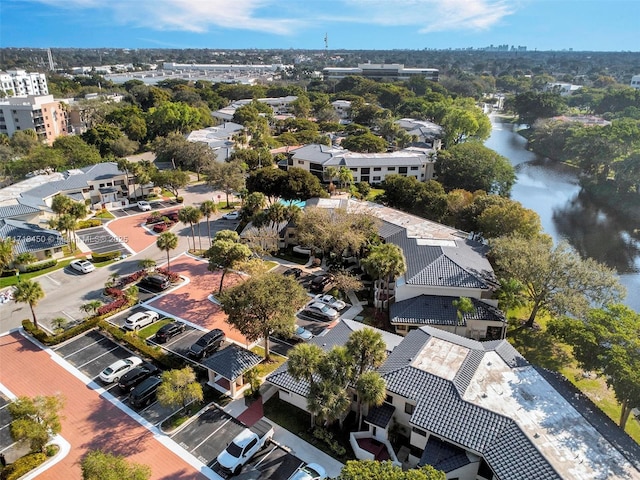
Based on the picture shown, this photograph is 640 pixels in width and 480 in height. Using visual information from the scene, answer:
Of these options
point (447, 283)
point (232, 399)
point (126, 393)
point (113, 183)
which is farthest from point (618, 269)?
point (113, 183)

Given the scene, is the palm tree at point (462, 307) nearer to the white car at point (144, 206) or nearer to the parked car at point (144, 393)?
the parked car at point (144, 393)

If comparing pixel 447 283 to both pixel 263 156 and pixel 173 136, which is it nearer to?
pixel 263 156

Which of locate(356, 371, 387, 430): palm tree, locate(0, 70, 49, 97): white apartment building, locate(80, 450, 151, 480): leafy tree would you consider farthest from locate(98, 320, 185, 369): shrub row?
locate(0, 70, 49, 97): white apartment building

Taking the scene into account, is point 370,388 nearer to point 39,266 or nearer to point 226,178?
point 39,266

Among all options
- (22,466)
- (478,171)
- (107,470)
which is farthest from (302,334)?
(478,171)

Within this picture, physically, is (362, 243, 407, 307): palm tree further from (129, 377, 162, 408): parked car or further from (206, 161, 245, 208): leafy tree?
(206, 161, 245, 208): leafy tree

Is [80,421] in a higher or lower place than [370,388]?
lower

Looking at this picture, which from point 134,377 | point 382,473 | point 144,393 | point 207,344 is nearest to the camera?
point 382,473
